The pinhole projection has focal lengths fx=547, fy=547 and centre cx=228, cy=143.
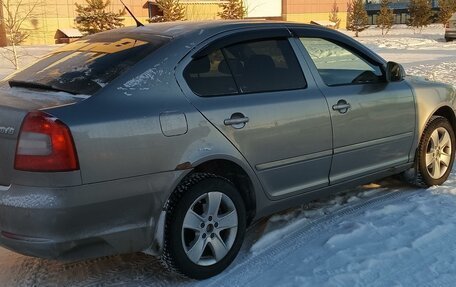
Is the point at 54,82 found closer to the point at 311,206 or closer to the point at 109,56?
the point at 109,56

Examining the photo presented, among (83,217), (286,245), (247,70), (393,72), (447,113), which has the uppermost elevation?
(247,70)

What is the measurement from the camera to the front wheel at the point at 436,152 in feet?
16.7

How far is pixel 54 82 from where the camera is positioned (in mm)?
3443

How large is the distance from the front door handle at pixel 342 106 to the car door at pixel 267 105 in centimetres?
12

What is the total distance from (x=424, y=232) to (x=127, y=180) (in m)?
2.30

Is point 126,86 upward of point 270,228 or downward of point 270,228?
upward

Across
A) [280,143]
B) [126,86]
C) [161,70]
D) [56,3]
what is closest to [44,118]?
[126,86]

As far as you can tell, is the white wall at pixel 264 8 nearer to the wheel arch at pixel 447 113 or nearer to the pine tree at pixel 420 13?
the pine tree at pixel 420 13

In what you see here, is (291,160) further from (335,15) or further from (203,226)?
(335,15)

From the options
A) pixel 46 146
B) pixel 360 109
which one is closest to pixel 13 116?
pixel 46 146

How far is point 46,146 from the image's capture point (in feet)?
9.55

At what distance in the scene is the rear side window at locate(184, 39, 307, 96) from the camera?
3.58m

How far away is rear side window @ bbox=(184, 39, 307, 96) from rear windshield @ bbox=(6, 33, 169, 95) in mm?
334

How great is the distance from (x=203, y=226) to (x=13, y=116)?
1316 millimetres
